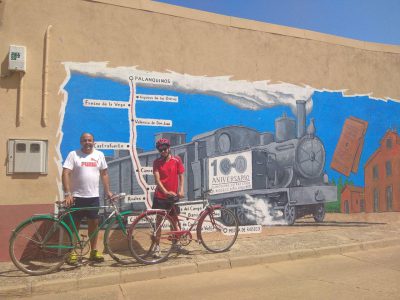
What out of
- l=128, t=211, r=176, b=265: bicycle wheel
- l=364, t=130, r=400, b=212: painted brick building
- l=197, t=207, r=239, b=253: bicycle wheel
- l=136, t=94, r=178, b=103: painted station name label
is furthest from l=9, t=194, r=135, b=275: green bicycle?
l=364, t=130, r=400, b=212: painted brick building

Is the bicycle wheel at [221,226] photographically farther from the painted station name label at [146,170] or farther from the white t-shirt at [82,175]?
the white t-shirt at [82,175]

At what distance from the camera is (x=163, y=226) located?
589cm

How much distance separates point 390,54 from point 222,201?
5511mm

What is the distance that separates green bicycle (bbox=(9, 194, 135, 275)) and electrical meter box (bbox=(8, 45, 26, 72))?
212cm

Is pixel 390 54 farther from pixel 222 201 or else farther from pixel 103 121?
pixel 103 121

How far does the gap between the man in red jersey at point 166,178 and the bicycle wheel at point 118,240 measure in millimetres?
584

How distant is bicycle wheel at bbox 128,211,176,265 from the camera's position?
562 centimetres

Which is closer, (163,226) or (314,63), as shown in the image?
(163,226)

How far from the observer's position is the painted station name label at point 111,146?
20.9 feet

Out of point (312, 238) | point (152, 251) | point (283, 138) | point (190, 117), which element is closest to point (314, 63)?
point (283, 138)

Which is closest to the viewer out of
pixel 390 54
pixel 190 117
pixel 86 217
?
pixel 86 217

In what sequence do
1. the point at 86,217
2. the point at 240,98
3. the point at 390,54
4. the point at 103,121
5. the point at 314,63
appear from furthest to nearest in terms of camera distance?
the point at 390,54, the point at 314,63, the point at 240,98, the point at 103,121, the point at 86,217

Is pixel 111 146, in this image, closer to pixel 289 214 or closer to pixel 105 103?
pixel 105 103

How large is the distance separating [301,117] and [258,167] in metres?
1.48
